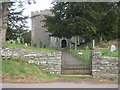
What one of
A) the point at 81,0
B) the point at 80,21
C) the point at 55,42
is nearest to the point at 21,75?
the point at 80,21

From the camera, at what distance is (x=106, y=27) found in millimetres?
18641

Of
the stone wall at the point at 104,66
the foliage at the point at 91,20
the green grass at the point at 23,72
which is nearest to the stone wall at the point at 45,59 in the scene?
the green grass at the point at 23,72

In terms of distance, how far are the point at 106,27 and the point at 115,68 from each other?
39.8ft

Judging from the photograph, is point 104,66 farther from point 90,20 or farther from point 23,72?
point 90,20

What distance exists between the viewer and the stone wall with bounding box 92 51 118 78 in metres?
7.46

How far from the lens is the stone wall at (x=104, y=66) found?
7461 millimetres

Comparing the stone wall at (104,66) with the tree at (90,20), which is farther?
the tree at (90,20)

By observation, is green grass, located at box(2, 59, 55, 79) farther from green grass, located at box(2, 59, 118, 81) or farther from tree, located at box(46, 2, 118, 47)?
tree, located at box(46, 2, 118, 47)

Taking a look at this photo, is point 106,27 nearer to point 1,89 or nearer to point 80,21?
point 80,21

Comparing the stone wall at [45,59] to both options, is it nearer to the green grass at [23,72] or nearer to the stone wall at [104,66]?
the green grass at [23,72]

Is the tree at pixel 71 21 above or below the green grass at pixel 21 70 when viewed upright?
above

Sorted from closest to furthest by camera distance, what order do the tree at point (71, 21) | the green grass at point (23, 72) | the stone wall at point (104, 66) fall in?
the green grass at point (23, 72) < the stone wall at point (104, 66) < the tree at point (71, 21)

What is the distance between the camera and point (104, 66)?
24.7ft

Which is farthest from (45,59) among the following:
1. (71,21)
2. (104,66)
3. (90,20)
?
(90,20)
